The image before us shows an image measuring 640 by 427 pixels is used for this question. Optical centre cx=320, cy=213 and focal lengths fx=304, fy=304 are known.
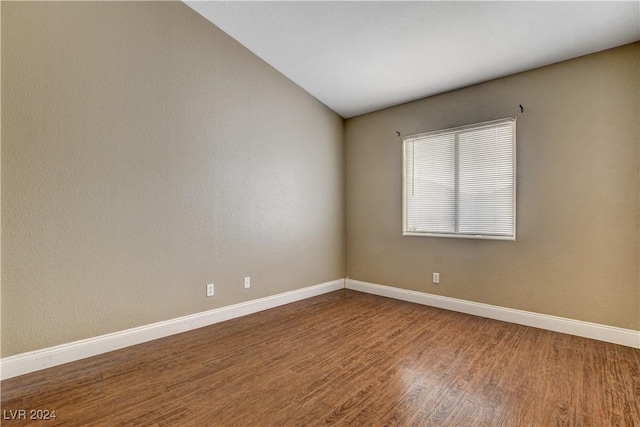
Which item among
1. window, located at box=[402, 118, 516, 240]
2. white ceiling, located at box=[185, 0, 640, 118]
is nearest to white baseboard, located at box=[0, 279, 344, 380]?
window, located at box=[402, 118, 516, 240]

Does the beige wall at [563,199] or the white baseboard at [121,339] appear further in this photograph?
the beige wall at [563,199]

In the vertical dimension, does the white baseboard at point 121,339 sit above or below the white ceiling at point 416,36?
below

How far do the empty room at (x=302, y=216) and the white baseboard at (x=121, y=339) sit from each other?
0.05 ft

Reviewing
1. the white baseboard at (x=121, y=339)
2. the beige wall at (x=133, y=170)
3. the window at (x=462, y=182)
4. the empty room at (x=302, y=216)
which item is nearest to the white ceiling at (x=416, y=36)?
the empty room at (x=302, y=216)

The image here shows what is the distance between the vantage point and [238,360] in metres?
2.45

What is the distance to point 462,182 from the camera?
12.1ft

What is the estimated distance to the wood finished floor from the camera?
1.77 metres

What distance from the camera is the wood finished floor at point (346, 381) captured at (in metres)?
1.77

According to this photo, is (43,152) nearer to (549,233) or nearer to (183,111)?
(183,111)

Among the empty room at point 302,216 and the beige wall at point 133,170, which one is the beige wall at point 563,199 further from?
the beige wall at point 133,170

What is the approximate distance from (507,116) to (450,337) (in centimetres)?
243

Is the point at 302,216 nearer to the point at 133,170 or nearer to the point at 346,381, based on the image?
the point at 133,170

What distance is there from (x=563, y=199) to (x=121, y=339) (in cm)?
432

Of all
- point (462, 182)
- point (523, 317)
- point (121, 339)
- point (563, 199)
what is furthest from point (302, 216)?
point (563, 199)
